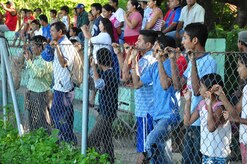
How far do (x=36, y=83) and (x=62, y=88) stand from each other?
0.96 metres

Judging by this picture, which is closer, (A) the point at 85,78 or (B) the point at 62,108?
(A) the point at 85,78

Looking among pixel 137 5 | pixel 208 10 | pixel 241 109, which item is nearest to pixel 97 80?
pixel 241 109

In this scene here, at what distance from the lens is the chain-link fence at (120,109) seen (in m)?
6.16

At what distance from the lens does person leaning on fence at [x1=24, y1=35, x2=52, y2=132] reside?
28.0ft

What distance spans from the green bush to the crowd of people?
0.30 metres

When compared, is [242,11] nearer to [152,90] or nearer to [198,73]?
[152,90]

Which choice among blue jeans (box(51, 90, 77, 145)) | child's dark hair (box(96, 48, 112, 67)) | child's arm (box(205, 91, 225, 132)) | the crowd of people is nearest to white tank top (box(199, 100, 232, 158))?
the crowd of people

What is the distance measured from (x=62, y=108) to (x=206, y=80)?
8.55 feet

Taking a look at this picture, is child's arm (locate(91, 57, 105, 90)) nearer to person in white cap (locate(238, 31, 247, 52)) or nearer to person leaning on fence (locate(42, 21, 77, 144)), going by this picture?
person leaning on fence (locate(42, 21, 77, 144))

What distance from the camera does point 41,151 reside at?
21.7 ft

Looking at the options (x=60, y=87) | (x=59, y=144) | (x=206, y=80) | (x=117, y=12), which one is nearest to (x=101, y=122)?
(x=59, y=144)

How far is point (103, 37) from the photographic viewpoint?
8.86 metres

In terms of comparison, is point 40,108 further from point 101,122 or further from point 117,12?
point 117,12

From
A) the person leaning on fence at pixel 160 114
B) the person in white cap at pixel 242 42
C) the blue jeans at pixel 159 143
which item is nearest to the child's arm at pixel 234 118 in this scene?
the person leaning on fence at pixel 160 114
